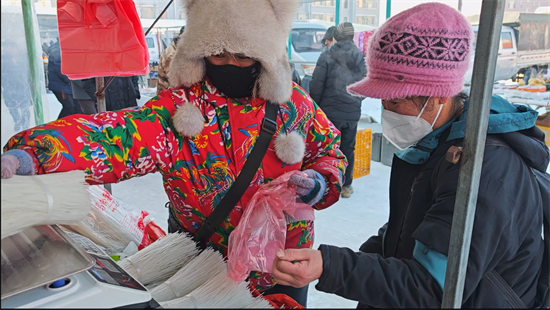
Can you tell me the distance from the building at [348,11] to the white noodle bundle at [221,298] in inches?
191

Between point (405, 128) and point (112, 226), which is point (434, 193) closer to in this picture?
point (405, 128)

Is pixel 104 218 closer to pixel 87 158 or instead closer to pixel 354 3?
pixel 87 158

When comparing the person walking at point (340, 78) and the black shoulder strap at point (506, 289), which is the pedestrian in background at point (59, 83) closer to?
the person walking at point (340, 78)

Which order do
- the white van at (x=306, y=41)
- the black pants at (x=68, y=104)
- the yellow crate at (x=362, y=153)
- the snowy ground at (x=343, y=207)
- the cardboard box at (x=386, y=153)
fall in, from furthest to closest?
the white van at (x=306, y=41) → the cardboard box at (x=386, y=153) → the yellow crate at (x=362, y=153) → the black pants at (x=68, y=104) → the snowy ground at (x=343, y=207)

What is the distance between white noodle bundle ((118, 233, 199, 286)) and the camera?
1.29 m

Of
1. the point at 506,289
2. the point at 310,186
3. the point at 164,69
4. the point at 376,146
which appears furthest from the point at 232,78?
the point at 376,146

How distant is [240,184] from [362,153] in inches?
162

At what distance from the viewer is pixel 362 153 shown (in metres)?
5.33

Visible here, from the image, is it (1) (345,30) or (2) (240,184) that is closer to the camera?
(2) (240,184)

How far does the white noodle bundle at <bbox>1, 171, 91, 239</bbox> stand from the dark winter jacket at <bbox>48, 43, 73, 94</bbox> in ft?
14.2

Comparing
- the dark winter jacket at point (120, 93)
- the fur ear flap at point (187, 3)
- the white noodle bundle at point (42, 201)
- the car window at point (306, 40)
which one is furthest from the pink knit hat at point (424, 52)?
the car window at point (306, 40)

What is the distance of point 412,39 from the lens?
1103mm

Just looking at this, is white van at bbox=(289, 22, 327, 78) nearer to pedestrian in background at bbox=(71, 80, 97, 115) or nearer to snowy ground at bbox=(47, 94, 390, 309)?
snowy ground at bbox=(47, 94, 390, 309)

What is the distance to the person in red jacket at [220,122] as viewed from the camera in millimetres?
1369
